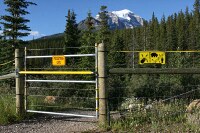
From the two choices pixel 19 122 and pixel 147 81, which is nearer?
pixel 19 122

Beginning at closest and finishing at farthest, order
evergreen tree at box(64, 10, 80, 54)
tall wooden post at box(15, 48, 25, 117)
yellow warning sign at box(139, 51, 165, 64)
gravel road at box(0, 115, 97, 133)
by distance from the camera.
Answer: yellow warning sign at box(139, 51, 165, 64)
gravel road at box(0, 115, 97, 133)
tall wooden post at box(15, 48, 25, 117)
evergreen tree at box(64, 10, 80, 54)

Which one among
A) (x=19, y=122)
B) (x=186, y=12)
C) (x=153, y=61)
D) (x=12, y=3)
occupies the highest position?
(x=186, y=12)

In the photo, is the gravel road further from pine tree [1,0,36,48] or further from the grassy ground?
pine tree [1,0,36,48]

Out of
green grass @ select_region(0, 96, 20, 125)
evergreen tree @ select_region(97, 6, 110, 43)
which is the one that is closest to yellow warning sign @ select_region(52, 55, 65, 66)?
green grass @ select_region(0, 96, 20, 125)

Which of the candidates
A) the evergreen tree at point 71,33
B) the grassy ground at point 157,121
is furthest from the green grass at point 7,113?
the evergreen tree at point 71,33

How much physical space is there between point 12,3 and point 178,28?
309ft

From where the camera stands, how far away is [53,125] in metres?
9.15

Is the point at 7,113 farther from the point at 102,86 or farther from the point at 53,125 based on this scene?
the point at 102,86

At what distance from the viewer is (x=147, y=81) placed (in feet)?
51.3

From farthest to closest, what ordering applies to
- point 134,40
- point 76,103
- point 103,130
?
point 134,40 → point 76,103 → point 103,130

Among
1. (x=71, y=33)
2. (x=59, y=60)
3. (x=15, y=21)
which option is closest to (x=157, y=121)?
(x=59, y=60)

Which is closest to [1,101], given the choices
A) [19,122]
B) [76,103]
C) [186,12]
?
[19,122]

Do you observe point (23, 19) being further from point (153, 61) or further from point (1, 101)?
point (153, 61)

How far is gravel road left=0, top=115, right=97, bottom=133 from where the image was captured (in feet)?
27.9
